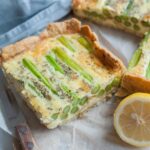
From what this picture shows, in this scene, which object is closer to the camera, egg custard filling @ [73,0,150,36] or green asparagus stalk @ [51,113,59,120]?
green asparagus stalk @ [51,113,59,120]

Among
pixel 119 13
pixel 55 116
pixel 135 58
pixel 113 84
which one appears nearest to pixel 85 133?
pixel 55 116

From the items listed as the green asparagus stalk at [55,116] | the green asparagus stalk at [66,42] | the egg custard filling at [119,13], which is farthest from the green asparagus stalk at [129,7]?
the green asparagus stalk at [55,116]

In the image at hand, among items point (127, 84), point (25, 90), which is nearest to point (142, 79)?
point (127, 84)

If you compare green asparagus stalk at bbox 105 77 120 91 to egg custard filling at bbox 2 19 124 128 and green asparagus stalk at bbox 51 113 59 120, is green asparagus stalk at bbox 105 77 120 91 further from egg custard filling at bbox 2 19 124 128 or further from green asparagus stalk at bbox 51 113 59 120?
green asparagus stalk at bbox 51 113 59 120

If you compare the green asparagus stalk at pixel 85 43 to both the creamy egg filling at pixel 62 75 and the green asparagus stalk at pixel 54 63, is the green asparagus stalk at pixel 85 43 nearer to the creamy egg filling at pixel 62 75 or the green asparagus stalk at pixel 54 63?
the creamy egg filling at pixel 62 75

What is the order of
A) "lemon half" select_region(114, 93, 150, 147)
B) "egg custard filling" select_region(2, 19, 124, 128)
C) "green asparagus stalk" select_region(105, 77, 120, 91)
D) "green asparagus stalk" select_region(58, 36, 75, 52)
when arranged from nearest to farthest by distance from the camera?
"lemon half" select_region(114, 93, 150, 147)
"egg custard filling" select_region(2, 19, 124, 128)
"green asparagus stalk" select_region(105, 77, 120, 91)
"green asparagus stalk" select_region(58, 36, 75, 52)

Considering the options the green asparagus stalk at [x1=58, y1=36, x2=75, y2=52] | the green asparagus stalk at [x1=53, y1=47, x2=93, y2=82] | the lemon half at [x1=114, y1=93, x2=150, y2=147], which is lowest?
the lemon half at [x1=114, y1=93, x2=150, y2=147]

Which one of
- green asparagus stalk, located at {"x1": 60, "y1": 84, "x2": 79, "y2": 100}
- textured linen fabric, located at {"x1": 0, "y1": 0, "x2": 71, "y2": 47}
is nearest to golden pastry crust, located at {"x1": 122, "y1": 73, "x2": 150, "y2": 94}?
green asparagus stalk, located at {"x1": 60, "y1": 84, "x2": 79, "y2": 100}
